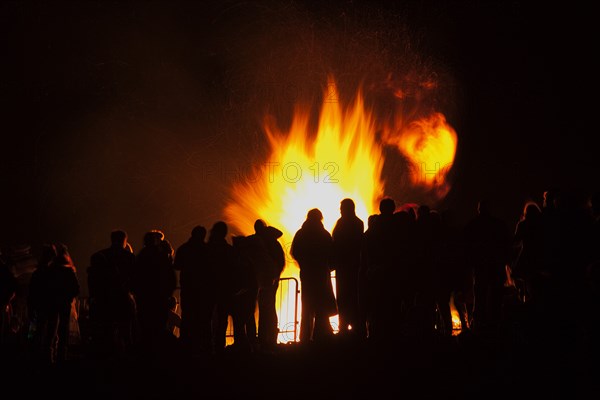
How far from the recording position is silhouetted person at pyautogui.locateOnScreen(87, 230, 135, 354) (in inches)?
459

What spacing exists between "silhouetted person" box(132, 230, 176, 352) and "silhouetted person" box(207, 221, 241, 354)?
817mm

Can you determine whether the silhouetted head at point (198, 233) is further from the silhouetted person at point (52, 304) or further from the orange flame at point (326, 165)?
the orange flame at point (326, 165)

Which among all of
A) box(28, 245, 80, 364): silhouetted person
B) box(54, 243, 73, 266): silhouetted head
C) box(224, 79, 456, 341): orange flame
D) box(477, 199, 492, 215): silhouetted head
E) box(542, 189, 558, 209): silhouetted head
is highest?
box(224, 79, 456, 341): orange flame

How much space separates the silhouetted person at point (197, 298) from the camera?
11438 mm

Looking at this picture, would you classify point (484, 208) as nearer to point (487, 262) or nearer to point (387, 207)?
point (487, 262)

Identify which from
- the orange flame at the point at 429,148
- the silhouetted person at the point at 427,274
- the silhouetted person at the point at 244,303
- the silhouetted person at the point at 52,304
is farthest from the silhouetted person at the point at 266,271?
the orange flame at the point at 429,148

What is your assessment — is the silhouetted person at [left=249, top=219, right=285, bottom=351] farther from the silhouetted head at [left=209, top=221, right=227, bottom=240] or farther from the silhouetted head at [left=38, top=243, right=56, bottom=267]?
the silhouetted head at [left=38, top=243, right=56, bottom=267]

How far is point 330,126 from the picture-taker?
26281 mm

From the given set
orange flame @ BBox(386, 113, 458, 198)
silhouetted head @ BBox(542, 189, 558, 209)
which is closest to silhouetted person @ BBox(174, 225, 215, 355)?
silhouetted head @ BBox(542, 189, 558, 209)

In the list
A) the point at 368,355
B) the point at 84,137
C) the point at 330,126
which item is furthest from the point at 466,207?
the point at 368,355

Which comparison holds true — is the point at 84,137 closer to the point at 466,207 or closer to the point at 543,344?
the point at 466,207

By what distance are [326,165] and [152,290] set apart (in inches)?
540

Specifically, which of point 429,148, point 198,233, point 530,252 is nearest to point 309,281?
point 198,233

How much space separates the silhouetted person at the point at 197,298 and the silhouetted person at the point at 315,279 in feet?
4.36
